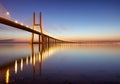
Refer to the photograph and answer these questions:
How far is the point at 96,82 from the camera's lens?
534 centimetres

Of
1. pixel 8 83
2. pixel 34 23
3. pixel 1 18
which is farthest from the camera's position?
pixel 34 23

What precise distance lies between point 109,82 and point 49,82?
1.53m

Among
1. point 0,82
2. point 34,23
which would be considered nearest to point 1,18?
point 0,82

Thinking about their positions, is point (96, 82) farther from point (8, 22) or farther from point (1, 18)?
point (8, 22)

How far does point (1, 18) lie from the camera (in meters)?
18.2

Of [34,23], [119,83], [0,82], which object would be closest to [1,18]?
[0,82]

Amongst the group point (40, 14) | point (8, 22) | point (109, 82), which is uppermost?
point (40, 14)

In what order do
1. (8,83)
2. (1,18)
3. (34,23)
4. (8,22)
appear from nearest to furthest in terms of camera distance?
(8,83), (1,18), (8,22), (34,23)

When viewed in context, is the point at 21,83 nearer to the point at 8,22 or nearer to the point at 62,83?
the point at 62,83

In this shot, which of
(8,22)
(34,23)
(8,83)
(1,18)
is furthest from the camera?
(34,23)

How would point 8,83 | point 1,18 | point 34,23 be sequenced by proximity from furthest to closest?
point 34,23
point 1,18
point 8,83

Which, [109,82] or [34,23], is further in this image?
[34,23]

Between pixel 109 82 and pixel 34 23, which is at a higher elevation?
pixel 34 23

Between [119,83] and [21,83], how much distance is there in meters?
2.41
